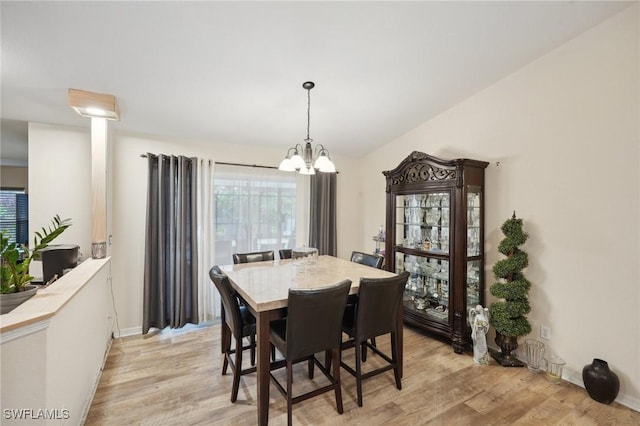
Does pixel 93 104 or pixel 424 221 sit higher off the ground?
pixel 93 104

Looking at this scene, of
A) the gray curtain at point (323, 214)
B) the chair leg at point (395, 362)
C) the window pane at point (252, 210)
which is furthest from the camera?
the gray curtain at point (323, 214)

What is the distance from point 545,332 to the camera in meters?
2.56

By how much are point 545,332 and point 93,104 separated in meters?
4.51

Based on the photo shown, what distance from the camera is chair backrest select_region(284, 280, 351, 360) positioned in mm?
1760

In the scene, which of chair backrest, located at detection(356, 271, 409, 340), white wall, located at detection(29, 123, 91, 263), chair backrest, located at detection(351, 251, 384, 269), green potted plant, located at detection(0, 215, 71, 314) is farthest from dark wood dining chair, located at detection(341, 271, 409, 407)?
white wall, located at detection(29, 123, 91, 263)

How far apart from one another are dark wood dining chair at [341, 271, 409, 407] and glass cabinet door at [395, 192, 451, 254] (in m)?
1.21

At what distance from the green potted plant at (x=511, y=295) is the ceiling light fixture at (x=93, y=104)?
3803 millimetres

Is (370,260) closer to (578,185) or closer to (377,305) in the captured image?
(377,305)

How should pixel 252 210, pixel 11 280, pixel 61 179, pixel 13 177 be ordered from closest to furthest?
pixel 11 280
pixel 61 179
pixel 252 210
pixel 13 177

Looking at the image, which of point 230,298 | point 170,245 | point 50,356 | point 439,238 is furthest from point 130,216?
→ point 439,238

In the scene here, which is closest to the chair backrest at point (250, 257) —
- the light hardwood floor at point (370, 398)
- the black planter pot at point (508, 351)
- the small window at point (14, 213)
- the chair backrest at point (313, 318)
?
the light hardwood floor at point (370, 398)

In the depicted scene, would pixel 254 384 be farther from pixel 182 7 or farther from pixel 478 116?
pixel 478 116

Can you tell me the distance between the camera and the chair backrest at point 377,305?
6.71ft

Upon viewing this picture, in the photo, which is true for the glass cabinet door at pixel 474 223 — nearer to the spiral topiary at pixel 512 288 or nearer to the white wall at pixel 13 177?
the spiral topiary at pixel 512 288
